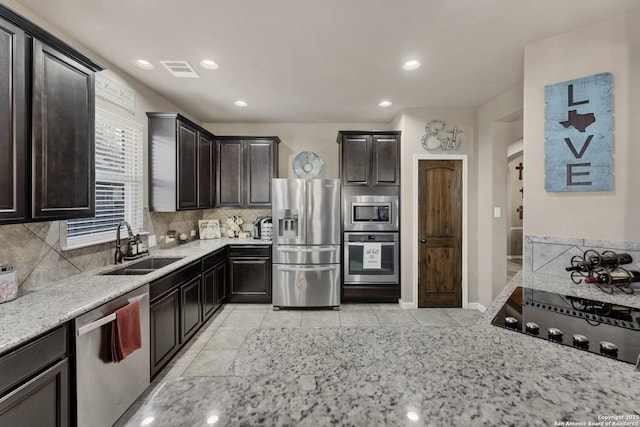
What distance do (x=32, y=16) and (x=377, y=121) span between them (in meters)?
3.91

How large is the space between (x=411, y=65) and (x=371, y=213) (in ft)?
6.41

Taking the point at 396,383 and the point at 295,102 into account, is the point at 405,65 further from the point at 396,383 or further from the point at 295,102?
the point at 396,383

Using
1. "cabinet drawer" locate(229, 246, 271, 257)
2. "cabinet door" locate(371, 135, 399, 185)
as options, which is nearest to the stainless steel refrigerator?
"cabinet drawer" locate(229, 246, 271, 257)

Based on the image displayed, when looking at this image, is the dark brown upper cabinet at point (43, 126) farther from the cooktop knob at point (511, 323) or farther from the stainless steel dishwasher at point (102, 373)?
the cooktop knob at point (511, 323)

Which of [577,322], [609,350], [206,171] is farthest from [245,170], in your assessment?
[609,350]

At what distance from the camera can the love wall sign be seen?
1.96m

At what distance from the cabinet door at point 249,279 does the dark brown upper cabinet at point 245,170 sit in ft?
2.88

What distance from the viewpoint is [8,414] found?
1.19 meters

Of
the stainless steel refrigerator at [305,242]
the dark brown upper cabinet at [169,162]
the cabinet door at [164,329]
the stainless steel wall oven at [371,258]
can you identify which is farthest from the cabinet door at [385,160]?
the cabinet door at [164,329]

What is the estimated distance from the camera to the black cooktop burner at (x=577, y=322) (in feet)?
3.04

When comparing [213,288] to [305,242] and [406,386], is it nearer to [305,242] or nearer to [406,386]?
[305,242]

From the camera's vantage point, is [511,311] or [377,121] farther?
[377,121]

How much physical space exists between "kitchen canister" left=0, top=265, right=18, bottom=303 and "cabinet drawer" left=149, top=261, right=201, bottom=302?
740 mm

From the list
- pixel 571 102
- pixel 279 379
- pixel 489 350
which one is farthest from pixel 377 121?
pixel 279 379
